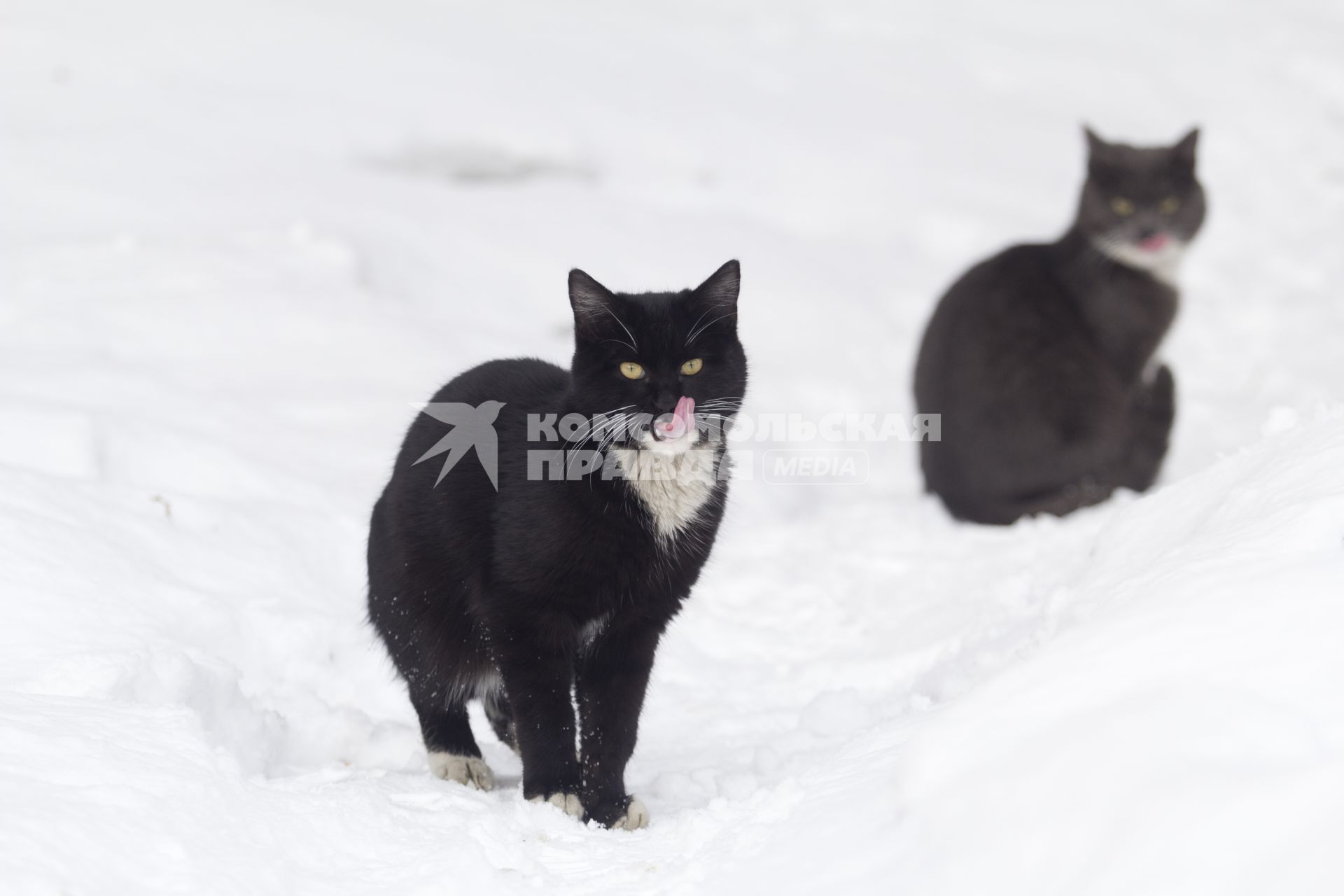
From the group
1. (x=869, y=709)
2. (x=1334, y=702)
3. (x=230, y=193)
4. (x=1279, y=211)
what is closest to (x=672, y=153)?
(x=230, y=193)

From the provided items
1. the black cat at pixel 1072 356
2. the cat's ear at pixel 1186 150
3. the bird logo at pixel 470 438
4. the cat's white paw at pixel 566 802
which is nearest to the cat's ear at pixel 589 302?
the bird logo at pixel 470 438

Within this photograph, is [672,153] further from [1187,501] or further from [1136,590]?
[1136,590]

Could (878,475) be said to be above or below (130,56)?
below

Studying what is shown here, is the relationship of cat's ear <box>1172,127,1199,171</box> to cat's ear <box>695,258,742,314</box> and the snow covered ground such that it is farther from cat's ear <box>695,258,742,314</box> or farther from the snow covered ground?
cat's ear <box>695,258,742,314</box>

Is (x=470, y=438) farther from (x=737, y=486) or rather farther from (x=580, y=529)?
(x=737, y=486)

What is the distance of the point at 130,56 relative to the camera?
7.85m

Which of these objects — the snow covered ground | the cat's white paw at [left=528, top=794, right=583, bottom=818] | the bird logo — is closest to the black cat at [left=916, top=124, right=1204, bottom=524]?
the snow covered ground

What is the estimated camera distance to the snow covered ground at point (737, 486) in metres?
1.73

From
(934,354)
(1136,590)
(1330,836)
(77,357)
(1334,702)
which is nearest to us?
(1330,836)

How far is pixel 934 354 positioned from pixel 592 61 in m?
4.69

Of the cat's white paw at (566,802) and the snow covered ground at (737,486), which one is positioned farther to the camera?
the cat's white paw at (566,802)

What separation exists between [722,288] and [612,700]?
98cm

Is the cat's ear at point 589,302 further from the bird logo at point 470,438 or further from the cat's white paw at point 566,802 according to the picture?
the cat's white paw at point 566,802

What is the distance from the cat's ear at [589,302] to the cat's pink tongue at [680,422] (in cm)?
26
